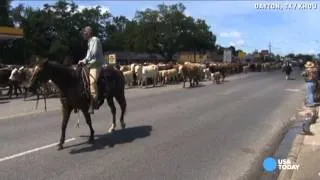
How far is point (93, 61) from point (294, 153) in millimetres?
4680

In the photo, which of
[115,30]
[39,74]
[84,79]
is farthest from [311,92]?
[115,30]

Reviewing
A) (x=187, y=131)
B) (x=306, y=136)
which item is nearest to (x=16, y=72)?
(x=187, y=131)

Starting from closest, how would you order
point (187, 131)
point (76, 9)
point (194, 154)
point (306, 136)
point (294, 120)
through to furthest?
point (194, 154)
point (306, 136)
point (187, 131)
point (294, 120)
point (76, 9)

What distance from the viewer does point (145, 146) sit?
39.7ft

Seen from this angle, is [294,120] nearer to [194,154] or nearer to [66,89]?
[194,154]

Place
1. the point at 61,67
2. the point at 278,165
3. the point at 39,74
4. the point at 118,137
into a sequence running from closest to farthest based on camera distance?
1. the point at 278,165
2. the point at 39,74
3. the point at 61,67
4. the point at 118,137

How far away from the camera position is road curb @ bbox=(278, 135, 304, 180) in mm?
8881

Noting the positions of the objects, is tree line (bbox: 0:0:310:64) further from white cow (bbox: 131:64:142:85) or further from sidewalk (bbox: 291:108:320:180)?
sidewalk (bbox: 291:108:320:180)

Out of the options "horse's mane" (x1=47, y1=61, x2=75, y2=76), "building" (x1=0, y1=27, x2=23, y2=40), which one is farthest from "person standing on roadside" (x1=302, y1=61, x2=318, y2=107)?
"building" (x1=0, y1=27, x2=23, y2=40)

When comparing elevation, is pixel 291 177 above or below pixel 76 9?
below

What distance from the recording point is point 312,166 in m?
9.44

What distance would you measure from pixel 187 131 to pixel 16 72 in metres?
19.3

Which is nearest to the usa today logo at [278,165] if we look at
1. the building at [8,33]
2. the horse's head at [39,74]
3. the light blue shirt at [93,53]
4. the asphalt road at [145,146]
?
the asphalt road at [145,146]

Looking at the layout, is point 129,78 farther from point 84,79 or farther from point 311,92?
point 84,79
